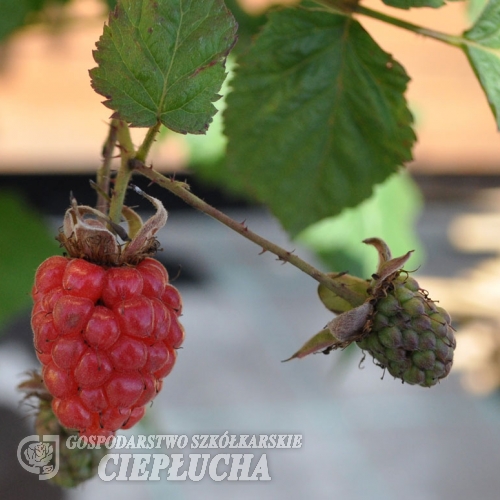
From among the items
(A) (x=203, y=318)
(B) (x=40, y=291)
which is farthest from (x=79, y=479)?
(A) (x=203, y=318)

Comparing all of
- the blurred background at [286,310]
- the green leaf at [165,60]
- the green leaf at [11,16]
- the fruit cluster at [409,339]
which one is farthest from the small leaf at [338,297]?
the blurred background at [286,310]

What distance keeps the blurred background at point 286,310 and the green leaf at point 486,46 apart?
19.8 inches

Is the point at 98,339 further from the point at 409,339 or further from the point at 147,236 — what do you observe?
the point at 409,339

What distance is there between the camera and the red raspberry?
370 millimetres

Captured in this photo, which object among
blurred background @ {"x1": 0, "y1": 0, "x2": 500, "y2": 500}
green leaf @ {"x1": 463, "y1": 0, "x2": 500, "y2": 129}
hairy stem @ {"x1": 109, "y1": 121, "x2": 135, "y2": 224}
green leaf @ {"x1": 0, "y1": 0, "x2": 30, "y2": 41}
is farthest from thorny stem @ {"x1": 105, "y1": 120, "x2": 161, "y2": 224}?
blurred background @ {"x1": 0, "y1": 0, "x2": 500, "y2": 500}

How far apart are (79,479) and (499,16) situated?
0.48 metres

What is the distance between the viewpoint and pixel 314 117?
61cm

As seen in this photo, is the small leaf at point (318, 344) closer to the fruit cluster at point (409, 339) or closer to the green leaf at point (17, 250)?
the fruit cluster at point (409, 339)

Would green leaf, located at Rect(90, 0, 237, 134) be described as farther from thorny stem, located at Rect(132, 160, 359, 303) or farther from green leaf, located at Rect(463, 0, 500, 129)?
green leaf, located at Rect(463, 0, 500, 129)

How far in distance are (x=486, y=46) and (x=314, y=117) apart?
0.52 ft

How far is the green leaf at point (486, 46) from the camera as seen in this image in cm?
50

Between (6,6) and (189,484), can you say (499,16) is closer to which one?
(6,6)

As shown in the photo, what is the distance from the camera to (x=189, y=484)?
1.41 m

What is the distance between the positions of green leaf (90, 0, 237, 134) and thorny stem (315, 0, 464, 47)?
15cm
